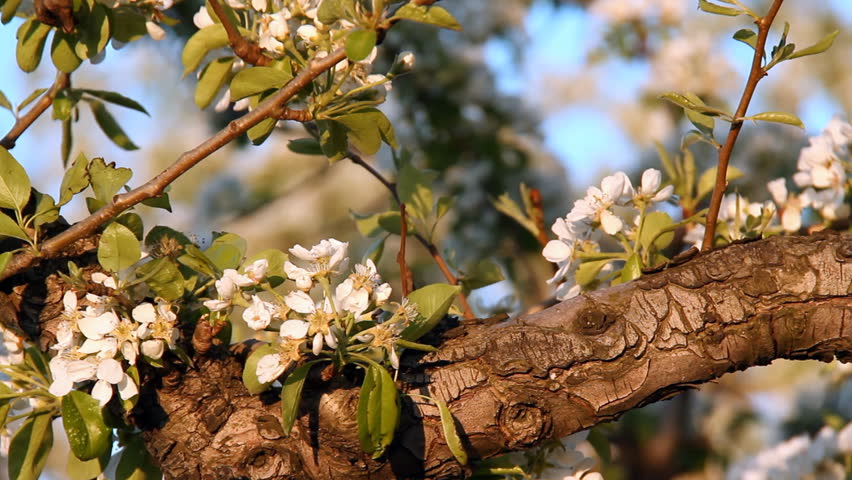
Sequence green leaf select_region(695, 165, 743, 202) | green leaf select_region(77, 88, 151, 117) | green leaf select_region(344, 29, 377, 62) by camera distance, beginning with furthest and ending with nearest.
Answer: green leaf select_region(695, 165, 743, 202) → green leaf select_region(77, 88, 151, 117) → green leaf select_region(344, 29, 377, 62)

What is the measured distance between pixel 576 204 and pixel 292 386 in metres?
0.44

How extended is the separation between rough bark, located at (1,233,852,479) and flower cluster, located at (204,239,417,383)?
0.08 metres

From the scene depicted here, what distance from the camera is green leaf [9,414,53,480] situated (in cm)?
96

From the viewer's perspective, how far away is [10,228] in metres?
0.88

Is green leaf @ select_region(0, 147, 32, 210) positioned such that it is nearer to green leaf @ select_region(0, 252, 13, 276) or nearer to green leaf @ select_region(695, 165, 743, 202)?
green leaf @ select_region(0, 252, 13, 276)

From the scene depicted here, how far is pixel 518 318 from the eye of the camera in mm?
958

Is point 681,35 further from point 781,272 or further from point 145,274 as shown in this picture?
point 145,274

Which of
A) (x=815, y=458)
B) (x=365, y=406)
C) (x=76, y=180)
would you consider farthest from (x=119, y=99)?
(x=815, y=458)

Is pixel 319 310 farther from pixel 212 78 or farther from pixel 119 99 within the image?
pixel 119 99

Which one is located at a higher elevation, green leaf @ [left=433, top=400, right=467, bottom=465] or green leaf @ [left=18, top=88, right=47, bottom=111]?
green leaf @ [left=18, top=88, right=47, bottom=111]

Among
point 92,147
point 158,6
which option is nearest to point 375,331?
→ point 158,6

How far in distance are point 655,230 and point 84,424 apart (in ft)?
2.34

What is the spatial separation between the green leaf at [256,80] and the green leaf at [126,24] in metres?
0.29

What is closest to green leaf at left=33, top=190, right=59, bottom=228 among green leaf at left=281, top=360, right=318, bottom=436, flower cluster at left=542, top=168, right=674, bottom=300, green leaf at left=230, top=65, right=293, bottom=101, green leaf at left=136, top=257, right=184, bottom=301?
green leaf at left=136, top=257, right=184, bottom=301
